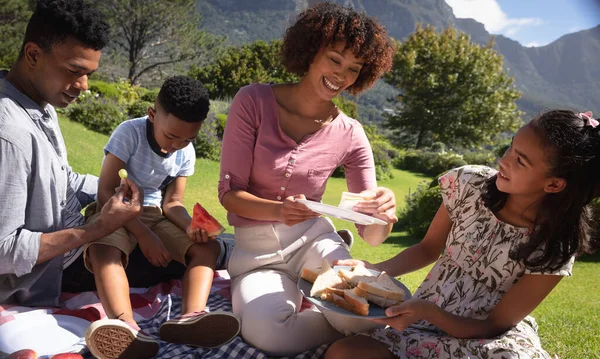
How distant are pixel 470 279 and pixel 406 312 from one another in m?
0.56

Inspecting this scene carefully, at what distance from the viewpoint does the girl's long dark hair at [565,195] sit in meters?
2.35

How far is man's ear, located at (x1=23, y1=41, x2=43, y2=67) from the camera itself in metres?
2.74

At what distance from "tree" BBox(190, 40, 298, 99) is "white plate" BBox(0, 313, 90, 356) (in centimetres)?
2725

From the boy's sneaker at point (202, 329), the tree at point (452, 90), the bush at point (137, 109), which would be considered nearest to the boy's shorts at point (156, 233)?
the boy's sneaker at point (202, 329)

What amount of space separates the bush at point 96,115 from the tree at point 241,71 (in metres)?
15.5

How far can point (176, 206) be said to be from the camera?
3.71 metres

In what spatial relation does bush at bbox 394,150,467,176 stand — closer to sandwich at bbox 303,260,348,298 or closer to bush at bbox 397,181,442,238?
bush at bbox 397,181,442,238

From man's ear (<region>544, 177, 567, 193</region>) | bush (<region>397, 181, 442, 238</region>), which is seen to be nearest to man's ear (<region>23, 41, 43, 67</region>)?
man's ear (<region>544, 177, 567, 193</region>)

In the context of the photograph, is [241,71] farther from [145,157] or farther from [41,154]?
[41,154]

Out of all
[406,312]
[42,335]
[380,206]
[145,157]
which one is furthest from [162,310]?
[406,312]

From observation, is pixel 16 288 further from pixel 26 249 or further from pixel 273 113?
pixel 273 113

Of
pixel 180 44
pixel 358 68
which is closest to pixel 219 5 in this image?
pixel 180 44

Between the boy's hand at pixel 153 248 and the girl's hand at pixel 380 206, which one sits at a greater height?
the girl's hand at pixel 380 206

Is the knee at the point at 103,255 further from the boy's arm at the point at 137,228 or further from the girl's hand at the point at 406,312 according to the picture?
the girl's hand at the point at 406,312
